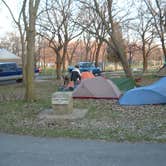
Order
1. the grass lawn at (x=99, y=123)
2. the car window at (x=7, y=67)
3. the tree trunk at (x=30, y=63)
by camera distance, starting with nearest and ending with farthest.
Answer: the grass lawn at (x=99, y=123)
the tree trunk at (x=30, y=63)
the car window at (x=7, y=67)

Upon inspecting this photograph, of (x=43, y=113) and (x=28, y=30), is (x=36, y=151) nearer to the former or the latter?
(x=43, y=113)

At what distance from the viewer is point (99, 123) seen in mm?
9594

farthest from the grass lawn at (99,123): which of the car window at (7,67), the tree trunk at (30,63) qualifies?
the car window at (7,67)

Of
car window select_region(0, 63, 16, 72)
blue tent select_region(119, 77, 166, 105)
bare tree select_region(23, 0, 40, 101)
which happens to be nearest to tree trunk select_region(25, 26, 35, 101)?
bare tree select_region(23, 0, 40, 101)

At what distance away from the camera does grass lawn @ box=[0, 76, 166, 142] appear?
8062 millimetres

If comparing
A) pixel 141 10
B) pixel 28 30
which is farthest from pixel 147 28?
pixel 28 30

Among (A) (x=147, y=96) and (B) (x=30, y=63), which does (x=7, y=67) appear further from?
(A) (x=147, y=96)

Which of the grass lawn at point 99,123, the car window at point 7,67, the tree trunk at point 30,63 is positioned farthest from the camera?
the car window at point 7,67

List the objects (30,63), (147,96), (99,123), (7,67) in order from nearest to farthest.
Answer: (99,123), (147,96), (30,63), (7,67)

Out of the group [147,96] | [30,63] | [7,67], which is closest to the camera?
[147,96]

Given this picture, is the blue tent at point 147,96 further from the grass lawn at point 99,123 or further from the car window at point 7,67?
the car window at point 7,67

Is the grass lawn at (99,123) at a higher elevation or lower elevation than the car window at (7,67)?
lower

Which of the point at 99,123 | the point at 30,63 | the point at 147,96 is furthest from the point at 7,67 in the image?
the point at 99,123

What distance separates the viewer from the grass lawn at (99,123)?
26.5ft
